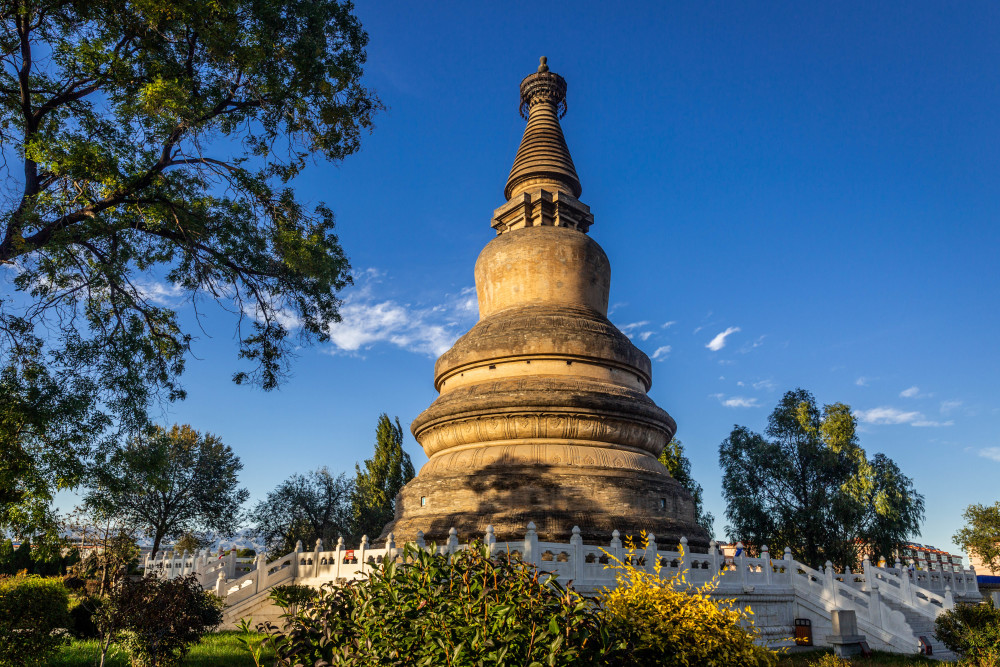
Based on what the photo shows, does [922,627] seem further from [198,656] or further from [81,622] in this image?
[81,622]

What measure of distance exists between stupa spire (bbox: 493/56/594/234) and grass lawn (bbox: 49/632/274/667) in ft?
55.8

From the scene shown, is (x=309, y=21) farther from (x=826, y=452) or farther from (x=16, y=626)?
(x=826, y=452)

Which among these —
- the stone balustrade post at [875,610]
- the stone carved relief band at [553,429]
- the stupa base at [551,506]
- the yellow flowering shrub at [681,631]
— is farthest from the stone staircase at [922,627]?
the yellow flowering shrub at [681,631]

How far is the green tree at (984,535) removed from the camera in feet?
110

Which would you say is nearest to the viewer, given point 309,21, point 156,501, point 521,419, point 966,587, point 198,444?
point 309,21

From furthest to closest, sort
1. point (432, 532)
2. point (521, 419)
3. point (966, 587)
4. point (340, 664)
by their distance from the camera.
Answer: point (966, 587), point (521, 419), point (432, 532), point (340, 664)

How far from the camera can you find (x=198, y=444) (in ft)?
112

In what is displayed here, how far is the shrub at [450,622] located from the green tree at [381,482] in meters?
27.5

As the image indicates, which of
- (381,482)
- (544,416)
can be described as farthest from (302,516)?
(544,416)

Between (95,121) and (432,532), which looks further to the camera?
(432,532)

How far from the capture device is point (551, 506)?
17234 mm

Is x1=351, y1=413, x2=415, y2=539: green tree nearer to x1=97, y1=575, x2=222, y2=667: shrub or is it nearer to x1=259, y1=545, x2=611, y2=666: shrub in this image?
x1=97, y1=575, x2=222, y2=667: shrub

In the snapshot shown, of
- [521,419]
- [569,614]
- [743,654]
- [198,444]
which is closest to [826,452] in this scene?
[521,419]

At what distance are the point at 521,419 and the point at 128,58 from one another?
12.7 metres
